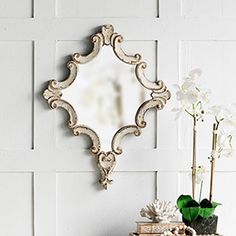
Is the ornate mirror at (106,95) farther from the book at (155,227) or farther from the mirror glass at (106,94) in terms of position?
the book at (155,227)

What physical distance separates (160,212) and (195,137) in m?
0.44

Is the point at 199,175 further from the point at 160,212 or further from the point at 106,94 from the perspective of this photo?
the point at 106,94

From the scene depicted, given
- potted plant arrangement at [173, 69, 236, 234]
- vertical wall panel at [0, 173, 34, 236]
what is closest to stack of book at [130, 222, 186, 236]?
potted plant arrangement at [173, 69, 236, 234]

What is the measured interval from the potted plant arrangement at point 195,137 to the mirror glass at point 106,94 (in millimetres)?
247

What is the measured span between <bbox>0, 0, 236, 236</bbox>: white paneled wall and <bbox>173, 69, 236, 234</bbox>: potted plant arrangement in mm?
143

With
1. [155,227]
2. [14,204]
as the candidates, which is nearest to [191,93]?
[155,227]

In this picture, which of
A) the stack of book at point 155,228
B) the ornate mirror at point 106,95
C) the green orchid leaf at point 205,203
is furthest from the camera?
the ornate mirror at point 106,95

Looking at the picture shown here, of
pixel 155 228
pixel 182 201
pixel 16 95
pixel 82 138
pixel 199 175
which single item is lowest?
pixel 155 228

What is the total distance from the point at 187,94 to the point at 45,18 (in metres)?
0.83

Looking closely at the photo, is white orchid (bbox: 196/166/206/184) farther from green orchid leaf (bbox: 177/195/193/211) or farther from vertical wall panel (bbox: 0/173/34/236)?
vertical wall panel (bbox: 0/173/34/236)

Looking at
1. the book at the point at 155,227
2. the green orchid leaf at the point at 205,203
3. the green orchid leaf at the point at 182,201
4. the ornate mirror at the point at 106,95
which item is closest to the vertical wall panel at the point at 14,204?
the ornate mirror at the point at 106,95

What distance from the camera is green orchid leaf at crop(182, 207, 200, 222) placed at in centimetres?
312

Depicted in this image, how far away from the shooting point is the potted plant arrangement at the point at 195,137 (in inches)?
123

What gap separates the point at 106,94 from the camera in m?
3.35
